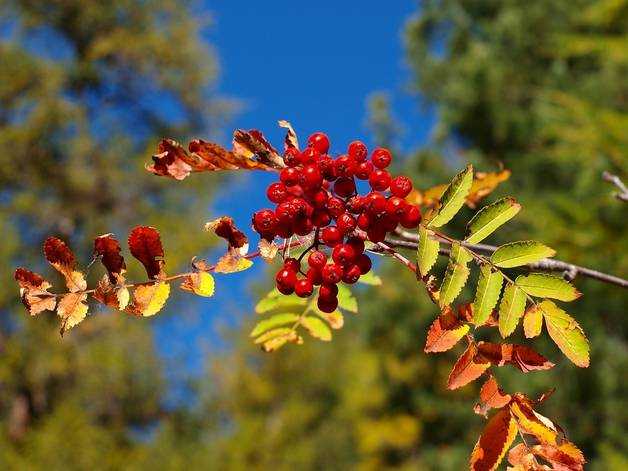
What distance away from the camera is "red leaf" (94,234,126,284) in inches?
28.4

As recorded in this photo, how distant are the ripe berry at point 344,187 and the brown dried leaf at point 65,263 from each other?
10.7 inches

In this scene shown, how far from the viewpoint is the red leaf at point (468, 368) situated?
753 mm

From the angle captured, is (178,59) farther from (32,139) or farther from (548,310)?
(548,310)

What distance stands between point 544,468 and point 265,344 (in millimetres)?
424

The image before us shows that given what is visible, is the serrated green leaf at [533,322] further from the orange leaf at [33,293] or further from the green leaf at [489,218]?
the orange leaf at [33,293]

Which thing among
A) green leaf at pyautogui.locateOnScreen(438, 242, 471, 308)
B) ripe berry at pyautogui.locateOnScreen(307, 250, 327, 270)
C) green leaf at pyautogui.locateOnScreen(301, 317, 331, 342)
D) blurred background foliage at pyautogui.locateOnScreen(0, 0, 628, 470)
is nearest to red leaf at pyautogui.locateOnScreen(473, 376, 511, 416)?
green leaf at pyautogui.locateOnScreen(438, 242, 471, 308)

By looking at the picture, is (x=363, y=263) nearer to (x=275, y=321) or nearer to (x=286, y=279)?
(x=286, y=279)

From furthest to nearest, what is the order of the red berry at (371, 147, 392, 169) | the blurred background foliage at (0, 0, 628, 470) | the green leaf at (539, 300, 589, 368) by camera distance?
the blurred background foliage at (0, 0, 628, 470)
the red berry at (371, 147, 392, 169)
the green leaf at (539, 300, 589, 368)

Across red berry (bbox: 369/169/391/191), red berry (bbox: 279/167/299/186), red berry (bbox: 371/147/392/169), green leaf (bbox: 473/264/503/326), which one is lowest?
green leaf (bbox: 473/264/503/326)

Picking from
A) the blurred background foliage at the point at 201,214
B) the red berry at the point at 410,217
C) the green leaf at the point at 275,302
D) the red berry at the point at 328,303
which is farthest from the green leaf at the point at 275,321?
the blurred background foliage at the point at 201,214

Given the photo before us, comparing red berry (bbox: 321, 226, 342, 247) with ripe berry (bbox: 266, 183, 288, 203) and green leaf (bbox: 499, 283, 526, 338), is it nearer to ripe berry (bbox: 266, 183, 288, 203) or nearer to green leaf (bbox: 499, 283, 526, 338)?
ripe berry (bbox: 266, 183, 288, 203)

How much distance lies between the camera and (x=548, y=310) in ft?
2.40

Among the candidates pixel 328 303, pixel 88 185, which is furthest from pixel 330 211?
pixel 88 185

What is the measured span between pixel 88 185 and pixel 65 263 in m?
10.1
